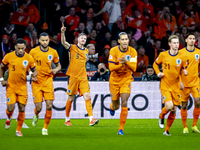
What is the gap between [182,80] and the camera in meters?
9.34

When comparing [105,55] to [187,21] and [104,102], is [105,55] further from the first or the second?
[187,21]

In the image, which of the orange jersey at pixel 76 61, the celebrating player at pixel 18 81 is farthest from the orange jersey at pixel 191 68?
the celebrating player at pixel 18 81

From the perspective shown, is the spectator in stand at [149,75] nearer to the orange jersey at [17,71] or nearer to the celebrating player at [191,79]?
the celebrating player at [191,79]

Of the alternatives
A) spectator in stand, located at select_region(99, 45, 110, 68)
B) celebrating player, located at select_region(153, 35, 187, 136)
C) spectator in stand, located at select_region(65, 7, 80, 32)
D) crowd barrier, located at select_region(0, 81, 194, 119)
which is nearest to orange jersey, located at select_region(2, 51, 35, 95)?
celebrating player, located at select_region(153, 35, 187, 136)

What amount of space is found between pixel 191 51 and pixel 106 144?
12.3 feet

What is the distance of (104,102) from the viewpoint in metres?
13.3

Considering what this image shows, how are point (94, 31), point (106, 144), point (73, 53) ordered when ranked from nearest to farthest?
point (106, 144)
point (73, 53)
point (94, 31)

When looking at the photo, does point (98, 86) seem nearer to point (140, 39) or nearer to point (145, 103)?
point (145, 103)

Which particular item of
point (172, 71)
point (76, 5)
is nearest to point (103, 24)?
point (76, 5)

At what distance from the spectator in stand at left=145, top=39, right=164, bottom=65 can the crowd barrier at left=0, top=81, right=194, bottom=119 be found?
97.5 inches

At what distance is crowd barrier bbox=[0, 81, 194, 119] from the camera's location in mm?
13203

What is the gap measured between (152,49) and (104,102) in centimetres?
371

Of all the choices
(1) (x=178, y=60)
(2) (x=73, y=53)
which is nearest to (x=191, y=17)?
(2) (x=73, y=53)

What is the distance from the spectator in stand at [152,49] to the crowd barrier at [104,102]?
248 cm
